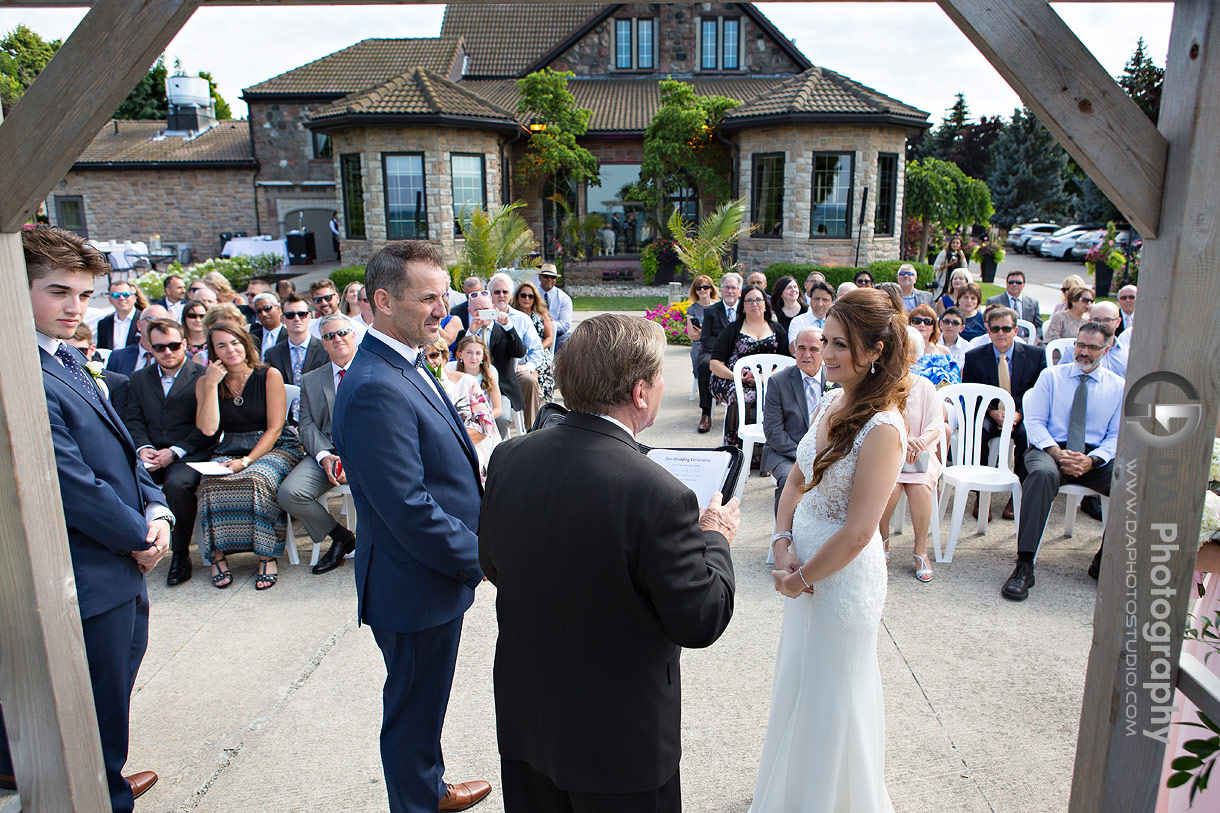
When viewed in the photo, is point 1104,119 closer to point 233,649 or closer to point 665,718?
point 665,718

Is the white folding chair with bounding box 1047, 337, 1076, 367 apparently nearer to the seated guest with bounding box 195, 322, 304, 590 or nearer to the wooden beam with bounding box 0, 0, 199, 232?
the seated guest with bounding box 195, 322, 304, 590

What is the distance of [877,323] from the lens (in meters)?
2.62

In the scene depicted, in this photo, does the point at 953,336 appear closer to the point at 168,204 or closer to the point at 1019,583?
the point at 1019,583

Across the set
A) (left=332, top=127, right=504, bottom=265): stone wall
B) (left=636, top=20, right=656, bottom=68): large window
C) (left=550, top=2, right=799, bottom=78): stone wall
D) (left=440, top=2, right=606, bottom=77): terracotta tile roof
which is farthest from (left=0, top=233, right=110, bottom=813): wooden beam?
(left=440, top=2, right=606, bottom=77): terracotta tile roof

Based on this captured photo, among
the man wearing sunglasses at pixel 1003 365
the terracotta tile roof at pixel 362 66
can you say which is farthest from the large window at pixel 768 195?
the man wearing sunglasses at pixel 1003 365

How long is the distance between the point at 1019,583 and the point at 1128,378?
3.19 metres

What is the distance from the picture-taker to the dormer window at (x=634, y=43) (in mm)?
24109

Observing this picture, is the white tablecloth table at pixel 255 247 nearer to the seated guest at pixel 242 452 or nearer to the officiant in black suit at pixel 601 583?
the seated guest at pixel 242 452

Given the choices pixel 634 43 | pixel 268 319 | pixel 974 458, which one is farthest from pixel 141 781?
pixel 634 43

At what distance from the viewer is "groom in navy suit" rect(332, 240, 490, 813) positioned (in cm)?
242

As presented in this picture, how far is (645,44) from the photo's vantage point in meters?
24.3

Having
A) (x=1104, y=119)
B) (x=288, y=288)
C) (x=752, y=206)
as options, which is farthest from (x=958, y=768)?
(x=752, y=206)

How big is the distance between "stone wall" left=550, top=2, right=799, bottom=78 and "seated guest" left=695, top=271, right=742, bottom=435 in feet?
60.2

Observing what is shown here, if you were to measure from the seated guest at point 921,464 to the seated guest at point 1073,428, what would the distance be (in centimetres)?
57
